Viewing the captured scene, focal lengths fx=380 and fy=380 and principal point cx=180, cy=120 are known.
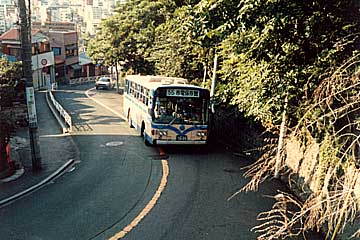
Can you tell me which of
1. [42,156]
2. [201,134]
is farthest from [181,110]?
[42,156]

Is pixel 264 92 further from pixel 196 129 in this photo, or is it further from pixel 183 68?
pixel 183 68

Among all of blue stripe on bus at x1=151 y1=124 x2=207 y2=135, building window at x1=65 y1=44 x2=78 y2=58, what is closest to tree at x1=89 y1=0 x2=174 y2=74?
building window at x1=65 y1=44 x2=78 y2=58

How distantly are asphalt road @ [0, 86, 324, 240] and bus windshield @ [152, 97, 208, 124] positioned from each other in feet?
4.98

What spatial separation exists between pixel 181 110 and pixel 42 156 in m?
6.22

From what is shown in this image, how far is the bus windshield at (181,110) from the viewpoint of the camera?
1538cm

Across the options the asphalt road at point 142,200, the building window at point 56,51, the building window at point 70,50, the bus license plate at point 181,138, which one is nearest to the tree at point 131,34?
the building window at point 56,51

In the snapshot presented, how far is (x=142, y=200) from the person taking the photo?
10.7m

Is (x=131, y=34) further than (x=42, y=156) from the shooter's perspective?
Yes

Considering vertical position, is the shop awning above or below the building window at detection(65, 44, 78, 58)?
below

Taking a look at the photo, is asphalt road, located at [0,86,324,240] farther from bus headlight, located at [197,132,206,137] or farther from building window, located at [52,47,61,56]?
building window, located at [52,47,61,56]

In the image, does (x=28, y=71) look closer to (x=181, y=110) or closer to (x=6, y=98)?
(x=181, y=110)

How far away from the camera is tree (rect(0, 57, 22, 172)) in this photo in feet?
43.8

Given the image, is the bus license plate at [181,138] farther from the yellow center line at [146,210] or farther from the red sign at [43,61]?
the red sign at [43,61]

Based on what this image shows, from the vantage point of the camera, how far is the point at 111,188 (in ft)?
38.9
